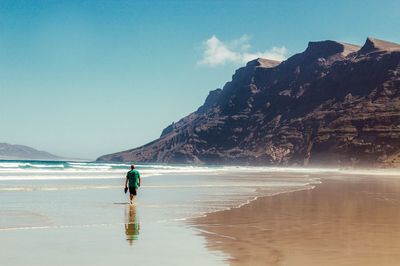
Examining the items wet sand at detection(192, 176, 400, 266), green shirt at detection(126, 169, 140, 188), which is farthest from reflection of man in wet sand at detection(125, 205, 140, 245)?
green shirt at detection(126, 169, 140, 188)

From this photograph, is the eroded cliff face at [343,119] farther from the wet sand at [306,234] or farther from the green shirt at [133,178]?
the wet sand at [306,234]

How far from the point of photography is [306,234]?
38.2ft

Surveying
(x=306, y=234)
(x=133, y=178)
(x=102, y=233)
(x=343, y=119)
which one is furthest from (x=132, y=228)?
(x=343, y=119)

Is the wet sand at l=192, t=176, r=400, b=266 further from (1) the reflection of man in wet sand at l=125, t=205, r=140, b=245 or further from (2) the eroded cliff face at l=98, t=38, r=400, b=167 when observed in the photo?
(2) the eroded cliff face at l=98, t=38, r=400, b=167

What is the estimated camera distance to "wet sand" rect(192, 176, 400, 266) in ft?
29.1

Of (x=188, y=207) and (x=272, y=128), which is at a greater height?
(x=272, y=128)

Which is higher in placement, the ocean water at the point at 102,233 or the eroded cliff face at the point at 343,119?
the eroded cliff face at the point at 343,119

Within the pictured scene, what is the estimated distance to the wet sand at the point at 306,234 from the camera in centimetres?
887

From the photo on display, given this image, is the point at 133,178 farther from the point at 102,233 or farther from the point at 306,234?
the point at 306,234

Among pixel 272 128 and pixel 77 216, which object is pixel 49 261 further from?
pixel 272 128

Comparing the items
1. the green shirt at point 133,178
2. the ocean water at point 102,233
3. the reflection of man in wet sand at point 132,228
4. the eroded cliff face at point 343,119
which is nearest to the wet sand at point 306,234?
the ocean water at point 102,233

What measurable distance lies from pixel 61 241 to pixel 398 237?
24.6ft

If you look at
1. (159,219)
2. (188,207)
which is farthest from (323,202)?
(159,219)

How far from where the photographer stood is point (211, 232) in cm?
1205
